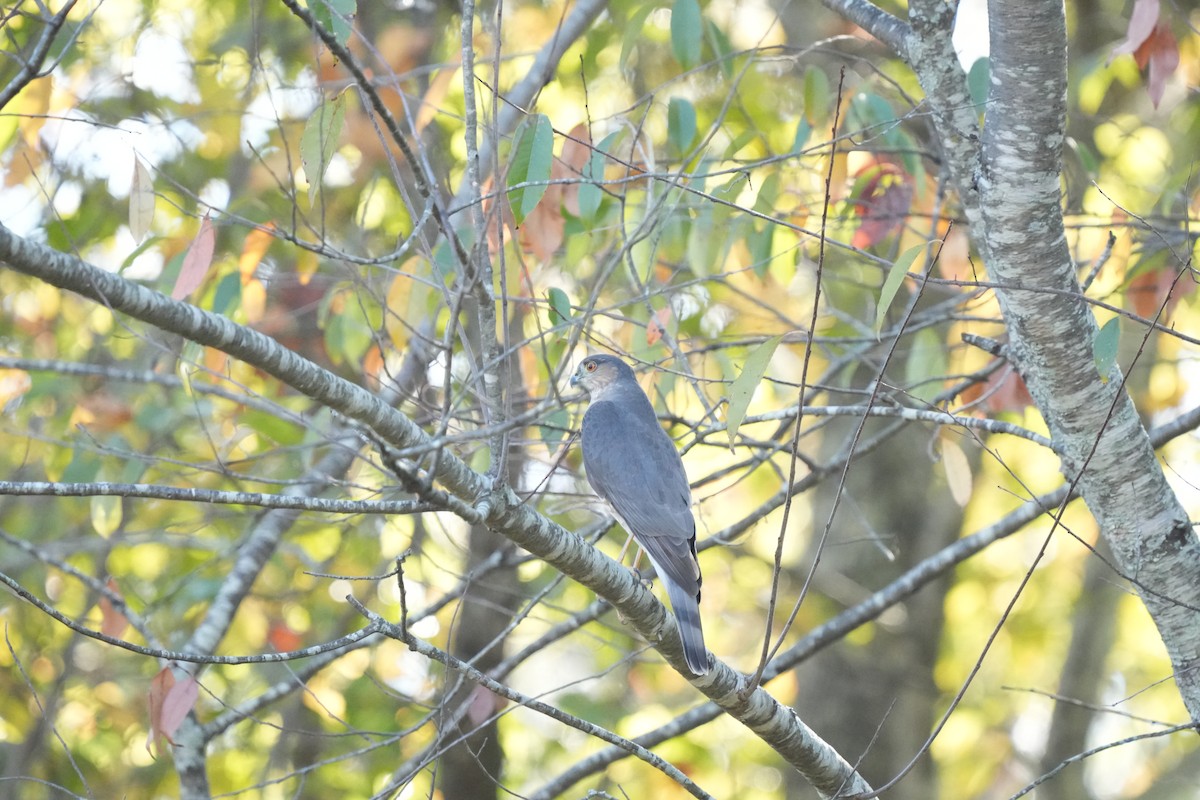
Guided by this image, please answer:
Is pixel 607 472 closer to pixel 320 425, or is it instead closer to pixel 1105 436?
pixel 320 425

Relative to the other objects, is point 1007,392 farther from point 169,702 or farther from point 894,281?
point 169,702

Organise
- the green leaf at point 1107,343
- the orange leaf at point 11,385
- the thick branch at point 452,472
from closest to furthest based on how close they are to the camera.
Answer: the thick branch at point 452,472, the green leaf at point 1107,343, the orange leaf at point 11,385

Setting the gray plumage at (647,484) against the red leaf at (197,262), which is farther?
the gray plumage at (647,484)

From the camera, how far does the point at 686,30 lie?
13.9 feet

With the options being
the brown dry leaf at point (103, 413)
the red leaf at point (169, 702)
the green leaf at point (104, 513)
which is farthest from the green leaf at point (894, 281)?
the brown dry leaf at point (103, 413)

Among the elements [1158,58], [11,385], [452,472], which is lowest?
[452,472]

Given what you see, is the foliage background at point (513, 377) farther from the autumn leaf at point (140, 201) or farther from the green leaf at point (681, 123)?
the autumn leaf at point (140, 201)

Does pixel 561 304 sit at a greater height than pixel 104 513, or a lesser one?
lesser

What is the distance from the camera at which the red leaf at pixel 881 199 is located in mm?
4629

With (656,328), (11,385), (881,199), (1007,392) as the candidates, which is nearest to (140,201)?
(656,328)

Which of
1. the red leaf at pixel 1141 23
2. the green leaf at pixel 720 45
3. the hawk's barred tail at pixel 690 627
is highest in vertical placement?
the green leaf at pixel 720 45

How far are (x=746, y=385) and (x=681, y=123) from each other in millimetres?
1784

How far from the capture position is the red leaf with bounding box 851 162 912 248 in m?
4.63

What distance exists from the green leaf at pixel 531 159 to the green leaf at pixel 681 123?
1.21 meters
